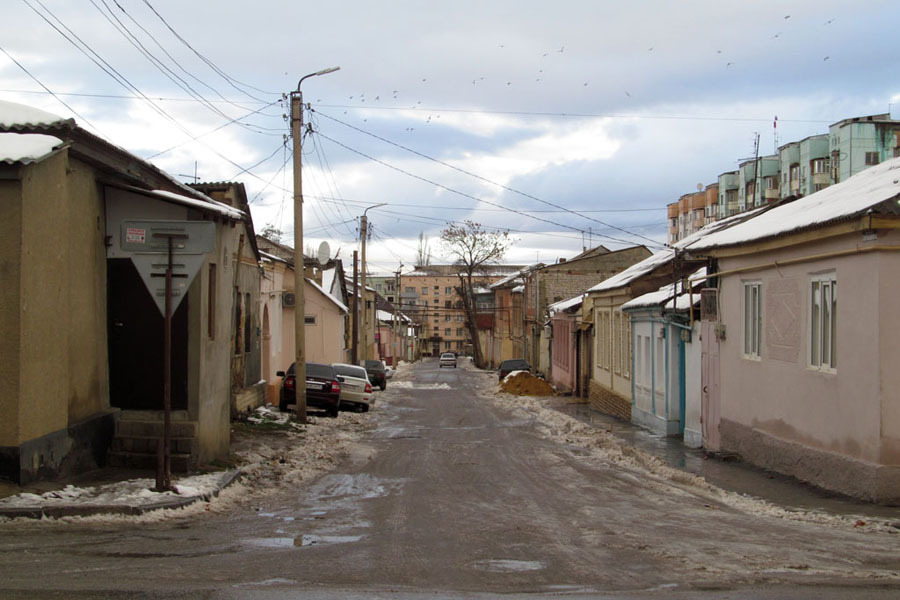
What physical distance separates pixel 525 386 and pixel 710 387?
23.7m

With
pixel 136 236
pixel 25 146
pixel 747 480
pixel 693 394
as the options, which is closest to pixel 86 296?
pixel 136 236

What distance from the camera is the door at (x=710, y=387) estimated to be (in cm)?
1647

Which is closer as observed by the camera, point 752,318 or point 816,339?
point 816,339

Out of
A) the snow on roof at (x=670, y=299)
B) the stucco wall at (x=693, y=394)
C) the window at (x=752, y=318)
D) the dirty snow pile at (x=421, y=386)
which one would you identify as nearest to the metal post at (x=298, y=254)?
the snow on roof at (x=670, y=299)

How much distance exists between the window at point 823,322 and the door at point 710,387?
4101mm

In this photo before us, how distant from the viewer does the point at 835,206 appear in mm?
11898

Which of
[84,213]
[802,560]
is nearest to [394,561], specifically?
[802,560]

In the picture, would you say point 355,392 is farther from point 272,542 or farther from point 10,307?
point 272,542

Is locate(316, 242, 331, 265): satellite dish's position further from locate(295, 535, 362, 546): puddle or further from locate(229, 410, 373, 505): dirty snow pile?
locate(295, 535, 362, 546): puddle

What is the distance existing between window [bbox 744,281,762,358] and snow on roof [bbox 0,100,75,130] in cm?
1062

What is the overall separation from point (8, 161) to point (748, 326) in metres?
11.5

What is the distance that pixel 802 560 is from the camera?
7.53 m

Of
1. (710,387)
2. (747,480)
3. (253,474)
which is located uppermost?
(710,387)

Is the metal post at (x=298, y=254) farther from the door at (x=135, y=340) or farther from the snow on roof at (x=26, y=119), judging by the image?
the snow on roof at (x=26, y=119)
